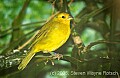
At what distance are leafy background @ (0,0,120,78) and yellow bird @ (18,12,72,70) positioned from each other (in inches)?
0.9

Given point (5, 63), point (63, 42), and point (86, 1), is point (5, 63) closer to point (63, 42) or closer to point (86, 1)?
point (63, 42)

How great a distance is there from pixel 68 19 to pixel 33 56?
0.64ft

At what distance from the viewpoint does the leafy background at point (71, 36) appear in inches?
44.8

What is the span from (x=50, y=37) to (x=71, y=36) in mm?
101

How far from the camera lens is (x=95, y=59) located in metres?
1.15

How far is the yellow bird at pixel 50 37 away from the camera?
45.1 inches

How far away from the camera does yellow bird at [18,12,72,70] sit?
1.15 metres

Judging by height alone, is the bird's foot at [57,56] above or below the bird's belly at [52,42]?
below

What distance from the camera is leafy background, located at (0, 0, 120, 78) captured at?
3.74 feet

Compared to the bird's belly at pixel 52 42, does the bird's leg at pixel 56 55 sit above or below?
below

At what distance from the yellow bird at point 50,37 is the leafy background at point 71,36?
2cm

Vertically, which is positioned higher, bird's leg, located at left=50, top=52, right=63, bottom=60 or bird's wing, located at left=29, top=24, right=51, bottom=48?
bird's wing, located at left=29, top=24, right=51, bottom=48

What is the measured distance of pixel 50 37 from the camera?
1.15m

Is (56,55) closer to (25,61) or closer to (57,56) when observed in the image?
(57,56)
